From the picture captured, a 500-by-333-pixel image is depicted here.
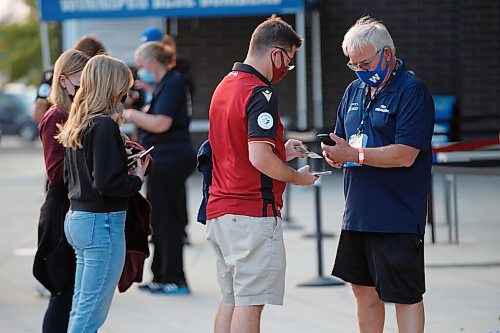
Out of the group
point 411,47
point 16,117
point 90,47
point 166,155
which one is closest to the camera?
point 90,47

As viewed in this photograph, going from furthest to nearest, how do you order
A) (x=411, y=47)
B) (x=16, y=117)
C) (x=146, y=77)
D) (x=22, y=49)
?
(x=16, y=117), (x=22, y=49), (x=411, y=47), (x=146, y=77)

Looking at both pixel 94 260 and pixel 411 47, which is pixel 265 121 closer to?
pixel 94 260

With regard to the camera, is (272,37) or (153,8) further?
(153,8)

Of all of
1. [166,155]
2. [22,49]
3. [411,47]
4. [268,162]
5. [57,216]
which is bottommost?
[57,216]

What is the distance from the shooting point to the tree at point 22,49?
34.5 metres

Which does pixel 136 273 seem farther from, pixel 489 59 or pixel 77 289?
pixel 489 59

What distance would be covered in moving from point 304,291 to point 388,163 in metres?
3.10

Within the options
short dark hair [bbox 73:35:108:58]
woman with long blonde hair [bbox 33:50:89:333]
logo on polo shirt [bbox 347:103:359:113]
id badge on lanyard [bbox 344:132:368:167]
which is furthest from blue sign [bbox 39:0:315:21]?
id badge on lanyard [bbox 344:132:368:167]

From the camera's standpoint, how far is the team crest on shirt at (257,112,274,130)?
4.92m

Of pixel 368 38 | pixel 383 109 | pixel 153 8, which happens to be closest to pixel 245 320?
pixel 383 109

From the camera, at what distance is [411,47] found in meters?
16.5

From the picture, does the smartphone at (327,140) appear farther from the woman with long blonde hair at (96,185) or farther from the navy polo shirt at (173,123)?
the navy polo shirt at (173,123)

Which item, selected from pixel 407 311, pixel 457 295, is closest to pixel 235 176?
pixel 407 311

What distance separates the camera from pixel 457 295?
7648 mm
